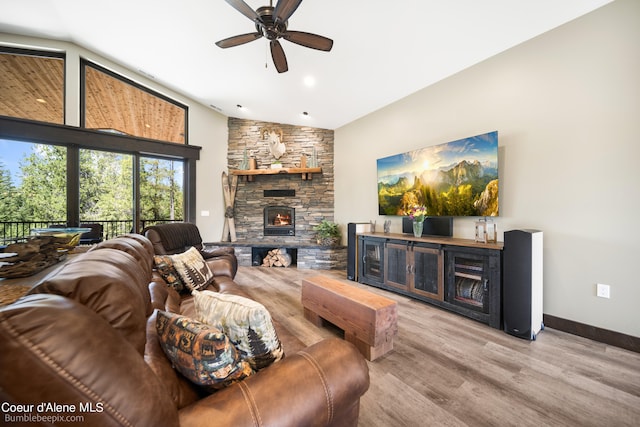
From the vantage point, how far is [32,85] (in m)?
3.26

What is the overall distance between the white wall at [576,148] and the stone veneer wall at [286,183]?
2871 mm

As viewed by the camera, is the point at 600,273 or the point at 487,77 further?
the point at 487,77

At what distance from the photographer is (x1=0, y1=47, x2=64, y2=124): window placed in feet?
10.2

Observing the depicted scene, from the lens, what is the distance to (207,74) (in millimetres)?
3703

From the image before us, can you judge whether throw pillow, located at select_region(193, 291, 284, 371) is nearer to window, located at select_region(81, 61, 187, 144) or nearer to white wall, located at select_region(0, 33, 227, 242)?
window, located at select_region(81, 61, 187, 144)

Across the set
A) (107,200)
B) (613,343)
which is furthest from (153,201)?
(613,343)

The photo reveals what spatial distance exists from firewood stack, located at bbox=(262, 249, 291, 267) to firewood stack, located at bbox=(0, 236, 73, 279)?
3665 millimetres

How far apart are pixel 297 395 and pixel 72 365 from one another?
61 cm

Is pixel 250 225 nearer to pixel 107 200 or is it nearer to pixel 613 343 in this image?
pixel 107 200

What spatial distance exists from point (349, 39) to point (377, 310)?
110 inches

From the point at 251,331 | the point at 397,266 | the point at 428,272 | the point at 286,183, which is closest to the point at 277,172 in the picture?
the point at 286,183

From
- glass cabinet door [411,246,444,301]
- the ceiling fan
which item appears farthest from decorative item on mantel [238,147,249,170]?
glass cabinet door [411,246,444,301]

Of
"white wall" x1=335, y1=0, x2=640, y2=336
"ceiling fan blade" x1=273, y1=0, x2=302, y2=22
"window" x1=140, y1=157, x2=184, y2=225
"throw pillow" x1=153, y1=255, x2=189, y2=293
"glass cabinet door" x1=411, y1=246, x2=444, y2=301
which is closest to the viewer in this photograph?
"ceiling fan blade" x1=273, y1=0, x2=302, y2=22

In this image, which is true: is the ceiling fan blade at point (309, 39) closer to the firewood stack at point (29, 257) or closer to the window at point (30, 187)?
the firewood stack at point (29, 257)
